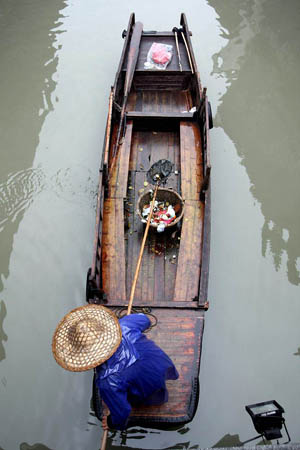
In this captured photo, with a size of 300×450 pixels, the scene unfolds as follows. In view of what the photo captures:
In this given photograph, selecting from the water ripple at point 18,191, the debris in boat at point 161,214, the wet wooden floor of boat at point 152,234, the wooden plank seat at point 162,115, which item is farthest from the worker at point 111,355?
the wooden plank seat at point 162,115

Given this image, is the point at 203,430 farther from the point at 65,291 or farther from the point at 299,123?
the point at 299,123

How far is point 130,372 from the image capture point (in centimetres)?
328

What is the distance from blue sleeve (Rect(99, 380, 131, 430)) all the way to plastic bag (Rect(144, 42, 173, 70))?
6717mm

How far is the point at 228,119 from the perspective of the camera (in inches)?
316

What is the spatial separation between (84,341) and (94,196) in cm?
423

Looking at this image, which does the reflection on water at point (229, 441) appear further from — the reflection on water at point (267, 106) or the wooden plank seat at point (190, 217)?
the reflection on water at point (267, 106)

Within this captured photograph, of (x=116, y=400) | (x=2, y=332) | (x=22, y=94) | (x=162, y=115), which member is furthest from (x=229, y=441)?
(x=22, y=94)

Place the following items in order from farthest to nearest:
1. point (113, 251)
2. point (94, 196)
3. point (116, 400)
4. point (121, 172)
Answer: point (94, 196)
point (121, 172)
point (113, 251)
point (116, 400)

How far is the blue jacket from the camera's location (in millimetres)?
3195

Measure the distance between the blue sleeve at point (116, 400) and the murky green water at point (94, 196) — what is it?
1556mm

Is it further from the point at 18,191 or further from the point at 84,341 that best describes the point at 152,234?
the point at 18,191

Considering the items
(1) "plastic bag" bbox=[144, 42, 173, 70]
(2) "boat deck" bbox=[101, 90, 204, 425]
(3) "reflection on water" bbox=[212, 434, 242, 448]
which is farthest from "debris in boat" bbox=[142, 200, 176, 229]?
(1) "plastic bag" bbox=[144, 42, 173, 70]

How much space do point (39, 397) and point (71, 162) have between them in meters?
4.59

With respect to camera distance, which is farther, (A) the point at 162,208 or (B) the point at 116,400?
(A) the point at 162,208
